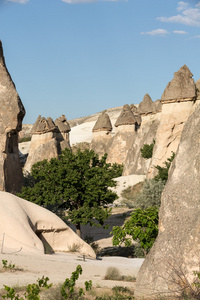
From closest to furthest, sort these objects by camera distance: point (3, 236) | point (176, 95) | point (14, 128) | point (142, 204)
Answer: point (3, 236)
point (14, 128)
point (142, 204)
point (176, 95)

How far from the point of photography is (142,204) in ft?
64.0

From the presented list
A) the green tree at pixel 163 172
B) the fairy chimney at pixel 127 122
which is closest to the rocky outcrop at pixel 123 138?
the fairy chimney at pixel 127 122

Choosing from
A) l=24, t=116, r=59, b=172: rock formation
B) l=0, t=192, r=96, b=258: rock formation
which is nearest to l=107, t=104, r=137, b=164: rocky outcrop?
l=24, t=116, r=59, b=172: rock formation

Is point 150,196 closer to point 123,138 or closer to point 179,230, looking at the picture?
point 179,230

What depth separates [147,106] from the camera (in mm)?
33719

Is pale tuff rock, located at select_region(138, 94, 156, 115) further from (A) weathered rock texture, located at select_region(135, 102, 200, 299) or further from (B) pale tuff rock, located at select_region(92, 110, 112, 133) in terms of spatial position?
(A) weathered rock texture, located at select_region(135, 102, 200, 299)

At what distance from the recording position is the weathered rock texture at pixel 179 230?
526cm

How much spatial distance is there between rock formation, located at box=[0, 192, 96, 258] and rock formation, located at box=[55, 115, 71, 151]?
89.4 feet

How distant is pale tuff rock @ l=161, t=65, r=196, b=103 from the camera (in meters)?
23.8

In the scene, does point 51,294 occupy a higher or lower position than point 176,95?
lower

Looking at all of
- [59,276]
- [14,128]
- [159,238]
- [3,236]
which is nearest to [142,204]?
[14,128]

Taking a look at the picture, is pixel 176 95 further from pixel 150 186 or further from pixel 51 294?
pixel 51 294

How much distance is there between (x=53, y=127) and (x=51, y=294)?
32.7 metres

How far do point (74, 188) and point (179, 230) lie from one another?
456 inches
